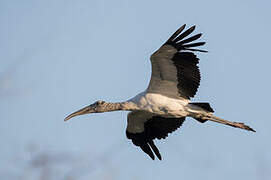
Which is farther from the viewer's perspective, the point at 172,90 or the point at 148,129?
the point at 148,129

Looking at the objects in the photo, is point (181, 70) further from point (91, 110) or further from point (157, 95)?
point (91, 110)

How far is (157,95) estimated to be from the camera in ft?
68.4

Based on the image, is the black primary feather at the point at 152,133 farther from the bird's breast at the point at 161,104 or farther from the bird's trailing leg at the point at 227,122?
the bird's trailing leg at the point at 227,122

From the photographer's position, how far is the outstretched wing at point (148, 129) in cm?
2233

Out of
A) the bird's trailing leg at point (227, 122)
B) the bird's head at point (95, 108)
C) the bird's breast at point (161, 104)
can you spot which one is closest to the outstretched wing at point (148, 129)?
the bird's head at point (95, 108)

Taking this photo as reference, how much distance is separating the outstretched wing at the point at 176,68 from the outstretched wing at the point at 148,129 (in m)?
1.58

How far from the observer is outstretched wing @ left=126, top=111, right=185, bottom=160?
22.3 metres

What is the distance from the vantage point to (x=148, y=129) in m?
22.6

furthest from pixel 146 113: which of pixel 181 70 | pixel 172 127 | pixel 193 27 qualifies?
pixel 193 27

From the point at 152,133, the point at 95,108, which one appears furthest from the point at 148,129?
the point at 95,108

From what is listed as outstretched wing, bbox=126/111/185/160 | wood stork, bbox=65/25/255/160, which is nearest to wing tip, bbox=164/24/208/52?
wood stork, bbox=65/25/255/160

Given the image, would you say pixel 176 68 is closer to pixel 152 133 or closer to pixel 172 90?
pixel 172 90

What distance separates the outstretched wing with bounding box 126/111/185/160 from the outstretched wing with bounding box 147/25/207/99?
1.58m

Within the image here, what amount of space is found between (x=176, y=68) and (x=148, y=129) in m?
2.94
